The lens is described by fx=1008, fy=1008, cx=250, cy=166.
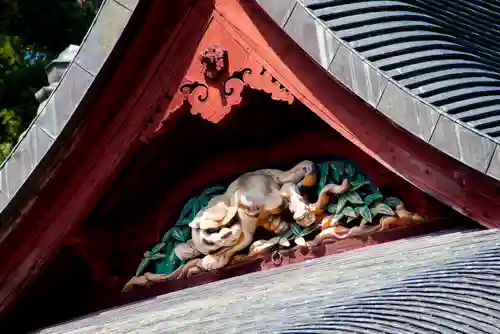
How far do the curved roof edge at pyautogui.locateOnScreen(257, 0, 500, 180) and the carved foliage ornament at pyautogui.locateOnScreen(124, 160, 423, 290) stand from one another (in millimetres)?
434

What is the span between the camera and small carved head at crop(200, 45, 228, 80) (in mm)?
3191

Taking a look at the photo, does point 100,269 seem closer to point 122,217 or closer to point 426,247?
point 122,217

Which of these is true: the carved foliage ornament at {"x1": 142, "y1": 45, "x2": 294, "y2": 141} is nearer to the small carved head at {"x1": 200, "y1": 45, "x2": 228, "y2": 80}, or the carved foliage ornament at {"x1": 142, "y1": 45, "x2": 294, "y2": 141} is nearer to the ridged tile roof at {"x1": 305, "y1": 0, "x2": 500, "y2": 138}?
the small carved head at {"x1": 200, "y1": 45, "x2": 228, "y2": 80}

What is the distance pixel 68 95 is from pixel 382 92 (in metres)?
1.05

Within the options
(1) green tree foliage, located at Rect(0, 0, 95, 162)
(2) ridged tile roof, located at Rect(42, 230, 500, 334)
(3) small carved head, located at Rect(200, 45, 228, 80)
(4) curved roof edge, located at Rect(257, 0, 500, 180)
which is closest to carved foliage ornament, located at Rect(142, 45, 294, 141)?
(3) small carved head, located at Rect(200, 45, 228, 80)

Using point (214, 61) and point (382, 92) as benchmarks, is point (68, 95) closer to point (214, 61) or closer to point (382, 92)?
point (214, 61)

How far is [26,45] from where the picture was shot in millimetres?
9414

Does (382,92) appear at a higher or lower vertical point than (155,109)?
higher

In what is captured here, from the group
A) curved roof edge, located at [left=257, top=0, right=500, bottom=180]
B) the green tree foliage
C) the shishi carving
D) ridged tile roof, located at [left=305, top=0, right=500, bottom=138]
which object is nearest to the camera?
curved roof edge, located at [left=257, top=0, right=500, bottom=180]

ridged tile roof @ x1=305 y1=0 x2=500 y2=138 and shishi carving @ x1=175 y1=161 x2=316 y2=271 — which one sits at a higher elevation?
ridged tile roof @ x1=305 y1=0 x2=500 y2=138

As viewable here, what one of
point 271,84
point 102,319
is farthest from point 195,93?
point 102,319

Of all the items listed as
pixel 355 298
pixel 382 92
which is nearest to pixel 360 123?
pixel 382 92

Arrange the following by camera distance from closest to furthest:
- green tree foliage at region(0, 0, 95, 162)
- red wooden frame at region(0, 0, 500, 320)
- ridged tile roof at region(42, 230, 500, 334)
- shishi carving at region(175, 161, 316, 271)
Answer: ridged tile roof at region(42, 230, 500, 334) < red wooden frame at region(0, 0, 500, 320) < shishi carving at region(175, 161, 316, 271) < green tree foliage at region(0, 0, 95, 162)

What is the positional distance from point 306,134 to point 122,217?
0.80 m
